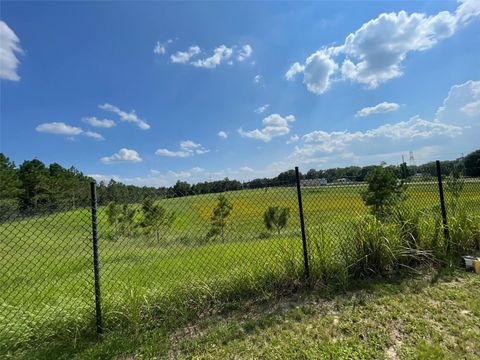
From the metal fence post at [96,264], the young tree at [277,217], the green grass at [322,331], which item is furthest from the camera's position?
the young tree at [277,217]

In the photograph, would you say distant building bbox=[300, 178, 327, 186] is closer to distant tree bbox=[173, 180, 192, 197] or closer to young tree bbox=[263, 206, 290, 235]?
distant tree bbox=[173, 180, 192, 197]

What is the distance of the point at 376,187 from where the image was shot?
9.88 metres

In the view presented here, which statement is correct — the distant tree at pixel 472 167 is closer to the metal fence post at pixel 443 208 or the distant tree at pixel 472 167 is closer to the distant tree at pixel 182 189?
the metal fence post at pixel 443 208

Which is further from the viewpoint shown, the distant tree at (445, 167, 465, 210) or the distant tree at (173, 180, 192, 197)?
the distant tree at (445, 167, 465, 210)

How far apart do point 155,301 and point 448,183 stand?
613 cm

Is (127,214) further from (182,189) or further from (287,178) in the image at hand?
(287,178)

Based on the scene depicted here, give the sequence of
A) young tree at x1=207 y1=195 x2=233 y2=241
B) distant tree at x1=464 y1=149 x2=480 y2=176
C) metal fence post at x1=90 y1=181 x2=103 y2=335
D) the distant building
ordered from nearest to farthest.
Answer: metal fence post at x1=90 y1=181 x2=103 y2=335
the distant building
young tree at x1=207 y1=195 x2=233 y2=241
distant tree at x1=464 y1=149 x2=480 y2=176

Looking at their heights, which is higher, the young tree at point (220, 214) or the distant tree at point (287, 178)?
the distant tree at point (287, 178)

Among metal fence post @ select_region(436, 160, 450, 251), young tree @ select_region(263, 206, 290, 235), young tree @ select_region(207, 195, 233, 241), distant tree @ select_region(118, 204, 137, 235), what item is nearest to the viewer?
distant tree @ select_region(118, 204, 137, 235)

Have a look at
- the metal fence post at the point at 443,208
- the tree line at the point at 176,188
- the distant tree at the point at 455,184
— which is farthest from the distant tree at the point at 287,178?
the distant tree at the point at 455,184

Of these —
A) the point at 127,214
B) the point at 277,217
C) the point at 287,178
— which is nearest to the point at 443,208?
the point at 287,178

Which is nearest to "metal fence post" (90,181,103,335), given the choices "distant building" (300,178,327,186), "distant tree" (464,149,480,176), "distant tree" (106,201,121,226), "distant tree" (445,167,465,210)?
"distant tree" (106,201,121,226)

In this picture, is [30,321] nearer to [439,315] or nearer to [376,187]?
[439,315]

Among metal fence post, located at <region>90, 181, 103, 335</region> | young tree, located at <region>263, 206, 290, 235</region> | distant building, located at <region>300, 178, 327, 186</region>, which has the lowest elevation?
young tree, located at <region>263, 206, 290, 235</region>
